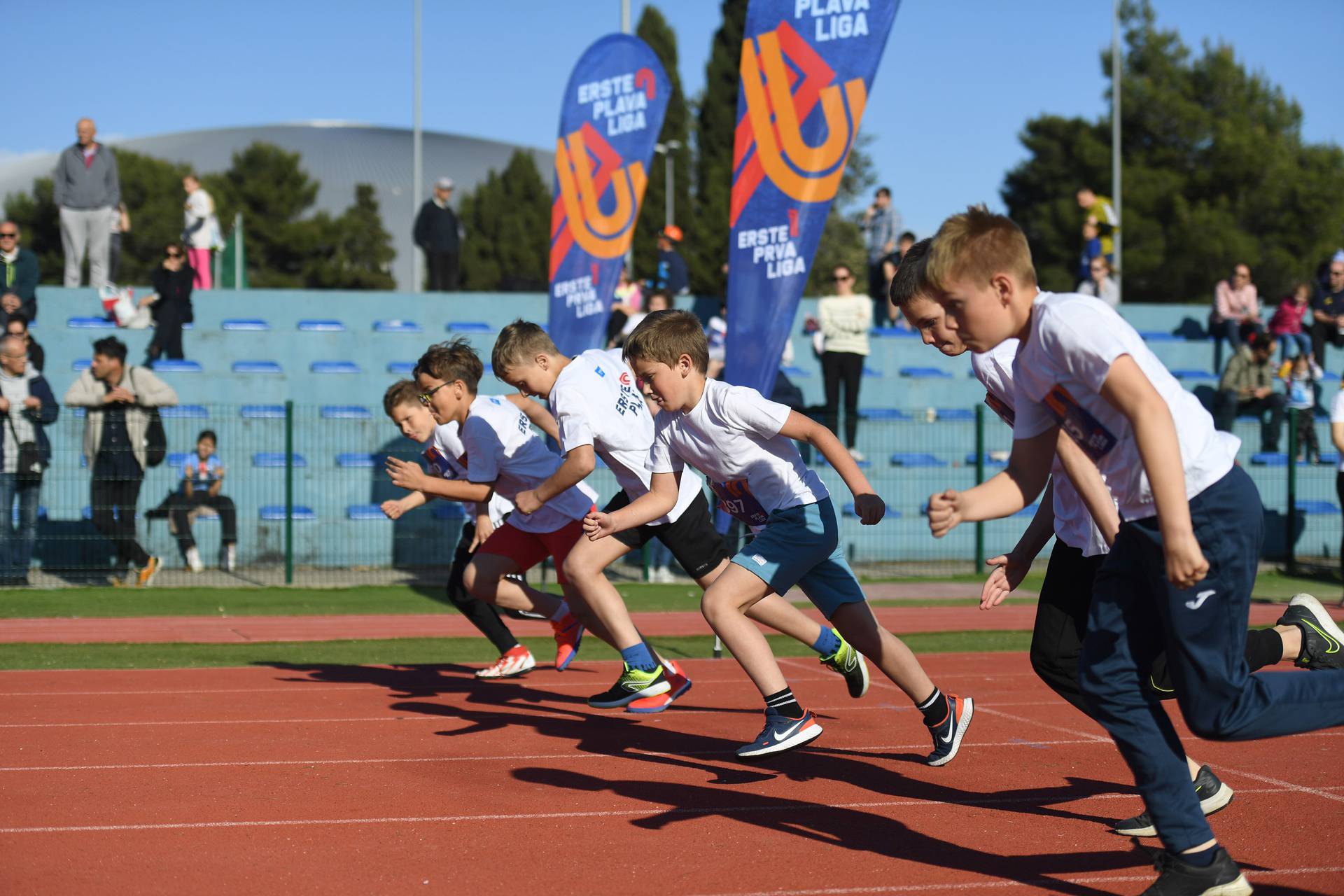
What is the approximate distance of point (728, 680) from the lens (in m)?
8.91

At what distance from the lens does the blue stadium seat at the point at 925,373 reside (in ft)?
62.2

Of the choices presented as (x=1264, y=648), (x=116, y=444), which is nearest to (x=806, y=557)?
(x=1264, y=648)

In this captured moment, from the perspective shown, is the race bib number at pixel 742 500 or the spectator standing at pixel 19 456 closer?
the race bib number at pixel 742 500

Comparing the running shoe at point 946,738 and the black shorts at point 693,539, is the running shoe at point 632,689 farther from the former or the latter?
the running shoe at point 946,738

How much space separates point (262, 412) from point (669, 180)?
37.6 m

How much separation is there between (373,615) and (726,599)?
305 inches

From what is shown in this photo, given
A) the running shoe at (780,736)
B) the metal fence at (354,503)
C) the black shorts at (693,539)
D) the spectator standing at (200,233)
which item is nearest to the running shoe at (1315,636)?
the running shoe at (780,736)

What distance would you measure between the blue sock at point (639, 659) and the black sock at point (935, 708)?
1.58 m

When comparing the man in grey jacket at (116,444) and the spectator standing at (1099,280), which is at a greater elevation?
the spectator standing at (1099,280)

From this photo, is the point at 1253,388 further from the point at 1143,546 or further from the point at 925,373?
the point at 1143,546

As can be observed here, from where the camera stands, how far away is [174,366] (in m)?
17.0

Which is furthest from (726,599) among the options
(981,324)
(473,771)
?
(981,324)

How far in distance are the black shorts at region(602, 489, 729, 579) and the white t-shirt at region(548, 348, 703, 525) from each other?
63mm

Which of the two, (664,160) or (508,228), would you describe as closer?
(664,160)
